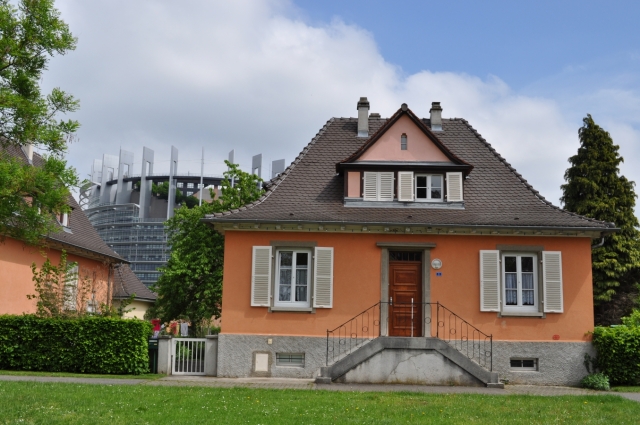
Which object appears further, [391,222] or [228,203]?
[228,203]

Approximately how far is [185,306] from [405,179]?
1214 cm

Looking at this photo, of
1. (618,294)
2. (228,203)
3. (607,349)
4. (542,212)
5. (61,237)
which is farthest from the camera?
(618,294)

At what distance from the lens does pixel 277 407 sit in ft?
38.9

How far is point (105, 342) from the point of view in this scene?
17.7 metres

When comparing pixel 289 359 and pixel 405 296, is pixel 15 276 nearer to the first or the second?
pixel 289 359

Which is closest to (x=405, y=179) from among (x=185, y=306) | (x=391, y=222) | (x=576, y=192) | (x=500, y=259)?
(x=391, y=222)

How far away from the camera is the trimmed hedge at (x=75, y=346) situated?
1769 cm

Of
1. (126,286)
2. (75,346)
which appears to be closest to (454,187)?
(75,346)

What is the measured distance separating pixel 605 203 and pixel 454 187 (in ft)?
62.9

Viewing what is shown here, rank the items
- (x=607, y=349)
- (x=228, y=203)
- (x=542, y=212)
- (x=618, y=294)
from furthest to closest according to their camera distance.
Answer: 1. (x=618, y=294)
2. (x=228, y=203)
3. (x=542, y=212)
4. (x=607, y=349)

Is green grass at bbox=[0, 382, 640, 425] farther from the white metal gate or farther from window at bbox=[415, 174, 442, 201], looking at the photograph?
window at bbox=[415, 174, 442, 201]

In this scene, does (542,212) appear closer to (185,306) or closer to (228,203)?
(228,203)

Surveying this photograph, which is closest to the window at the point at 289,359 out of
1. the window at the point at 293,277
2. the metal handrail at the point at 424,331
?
the metal handrail at the point at 424,331

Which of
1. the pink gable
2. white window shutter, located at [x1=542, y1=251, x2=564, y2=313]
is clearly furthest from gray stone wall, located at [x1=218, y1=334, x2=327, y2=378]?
white window shutter, located at [x1=542, y1=251, x2=564, y2=313]
